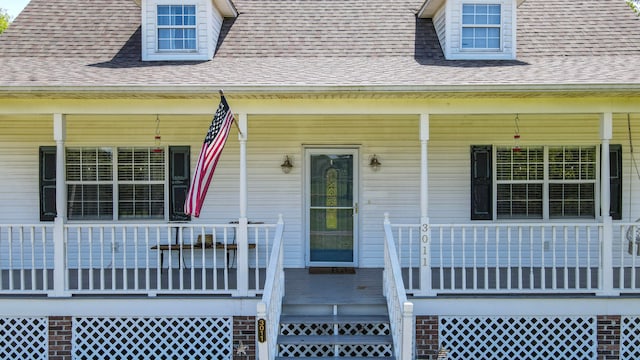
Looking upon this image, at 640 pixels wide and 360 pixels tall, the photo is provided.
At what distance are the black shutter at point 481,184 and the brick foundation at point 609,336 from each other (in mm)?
2549

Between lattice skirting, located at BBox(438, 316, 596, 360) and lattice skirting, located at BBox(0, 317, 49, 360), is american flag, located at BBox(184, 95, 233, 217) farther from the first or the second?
lattice skirting, located at BBox(438, 316, 596, 360)

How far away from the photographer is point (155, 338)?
794cm

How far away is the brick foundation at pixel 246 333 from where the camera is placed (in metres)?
7.89

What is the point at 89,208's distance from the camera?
32.9 feet

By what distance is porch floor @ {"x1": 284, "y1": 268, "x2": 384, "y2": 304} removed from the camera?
26.1 ft

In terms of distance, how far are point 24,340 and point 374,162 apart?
223 inches

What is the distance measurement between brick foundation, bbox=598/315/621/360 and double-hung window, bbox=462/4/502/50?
468 centimetres

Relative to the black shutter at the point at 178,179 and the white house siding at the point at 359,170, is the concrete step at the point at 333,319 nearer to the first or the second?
the white house siding at the point at 359,170

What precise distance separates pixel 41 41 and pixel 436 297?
7.77 metres

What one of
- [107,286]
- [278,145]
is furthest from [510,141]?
[107,286]

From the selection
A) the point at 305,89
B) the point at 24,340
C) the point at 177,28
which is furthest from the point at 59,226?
the point at 177,28

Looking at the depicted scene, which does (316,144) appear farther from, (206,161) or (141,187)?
(206,161)

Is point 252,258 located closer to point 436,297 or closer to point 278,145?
point 278,145

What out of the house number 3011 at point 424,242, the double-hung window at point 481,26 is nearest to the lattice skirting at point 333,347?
the house number 3011 at point 424,242
